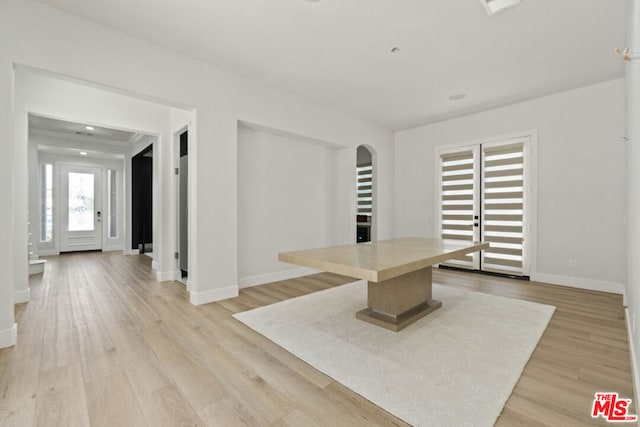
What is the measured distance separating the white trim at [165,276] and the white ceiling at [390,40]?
316 cm

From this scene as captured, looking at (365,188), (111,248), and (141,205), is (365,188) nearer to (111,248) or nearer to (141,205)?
(141,205)

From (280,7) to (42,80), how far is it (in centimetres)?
343

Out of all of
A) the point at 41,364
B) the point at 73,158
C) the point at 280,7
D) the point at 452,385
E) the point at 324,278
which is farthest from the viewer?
the point at 73,158

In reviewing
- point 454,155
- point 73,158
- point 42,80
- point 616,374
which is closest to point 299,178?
point 454,155

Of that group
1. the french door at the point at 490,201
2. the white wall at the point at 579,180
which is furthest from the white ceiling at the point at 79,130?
the white wall at the point at 579,180

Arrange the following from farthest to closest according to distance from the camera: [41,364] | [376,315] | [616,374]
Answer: [376,315] → [41,364] → [616,374]

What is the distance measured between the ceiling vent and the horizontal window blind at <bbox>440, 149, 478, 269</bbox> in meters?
2.97

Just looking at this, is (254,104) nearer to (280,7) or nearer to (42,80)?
(280,7)

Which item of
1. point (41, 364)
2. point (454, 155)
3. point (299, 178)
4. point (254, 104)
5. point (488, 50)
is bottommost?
point (41, 364)

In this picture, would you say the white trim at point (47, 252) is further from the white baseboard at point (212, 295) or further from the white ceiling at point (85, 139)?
the white baseboard at point (212, 295)

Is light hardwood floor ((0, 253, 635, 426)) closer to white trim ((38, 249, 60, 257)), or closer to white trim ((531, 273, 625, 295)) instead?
white trim ((531, 273, 625, 295))

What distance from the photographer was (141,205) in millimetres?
7617

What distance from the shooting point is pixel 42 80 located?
3.70 meters

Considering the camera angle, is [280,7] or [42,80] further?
[42,80]
